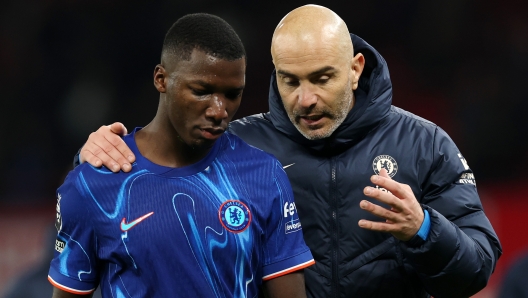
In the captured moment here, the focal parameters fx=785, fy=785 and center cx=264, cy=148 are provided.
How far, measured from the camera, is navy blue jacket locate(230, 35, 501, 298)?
8.36 ft

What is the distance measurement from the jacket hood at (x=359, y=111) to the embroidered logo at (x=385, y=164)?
0.34 ft

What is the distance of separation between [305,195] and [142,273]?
778 millimetres

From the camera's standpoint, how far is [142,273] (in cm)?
200

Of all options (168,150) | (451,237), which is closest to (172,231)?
(168,150)

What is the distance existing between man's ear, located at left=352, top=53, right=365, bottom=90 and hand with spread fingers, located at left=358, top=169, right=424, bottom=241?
22.5 inches

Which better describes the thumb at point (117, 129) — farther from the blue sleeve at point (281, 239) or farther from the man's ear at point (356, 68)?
the man's ear at point (356, 68)

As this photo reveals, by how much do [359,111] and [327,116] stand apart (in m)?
0.13

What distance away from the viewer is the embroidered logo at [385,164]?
2.60 meters

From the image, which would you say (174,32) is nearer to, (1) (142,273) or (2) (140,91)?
(1) (142,273)

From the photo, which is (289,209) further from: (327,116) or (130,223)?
(327,116)

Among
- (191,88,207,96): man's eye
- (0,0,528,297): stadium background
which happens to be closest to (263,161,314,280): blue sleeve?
(191,88,207,96): man's eye

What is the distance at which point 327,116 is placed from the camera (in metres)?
2.58

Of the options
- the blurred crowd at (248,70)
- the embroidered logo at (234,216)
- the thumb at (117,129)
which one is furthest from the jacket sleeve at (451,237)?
the blurred crowd at (248,70)

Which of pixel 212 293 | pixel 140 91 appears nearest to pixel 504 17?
pixel 140 91
